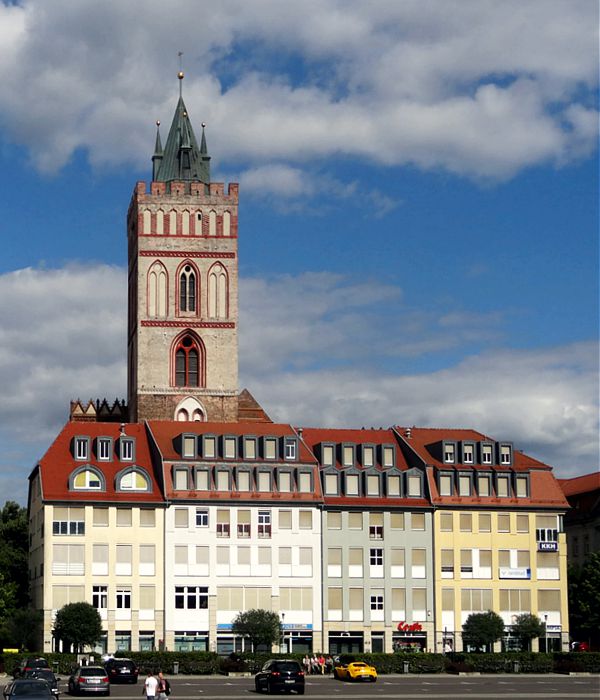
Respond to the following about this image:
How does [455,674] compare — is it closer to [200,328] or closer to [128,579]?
[128,579]

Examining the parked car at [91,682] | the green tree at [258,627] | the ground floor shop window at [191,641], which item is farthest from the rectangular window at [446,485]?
the parked car at [91,682]

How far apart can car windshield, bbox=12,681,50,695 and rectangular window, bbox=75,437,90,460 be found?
211 feet

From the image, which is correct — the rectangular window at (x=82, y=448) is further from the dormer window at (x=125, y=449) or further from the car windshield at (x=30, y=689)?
the car windshield at (x=30, y=689)

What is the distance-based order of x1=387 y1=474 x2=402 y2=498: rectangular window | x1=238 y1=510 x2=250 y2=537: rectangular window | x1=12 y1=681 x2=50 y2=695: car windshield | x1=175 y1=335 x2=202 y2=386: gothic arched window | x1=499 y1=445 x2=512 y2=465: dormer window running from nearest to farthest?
x1=12 y1=681 x2=50 y2=695: car windshield
x1=238 y1=510 x2=250 y2=537: rectangular window
x1=387 y1=474 x2=402 y2=498: rectangular window
x1=499 y1=445 x2=512 y2=465: dormer window
x1=175 y1=335 x2=202 y2=386: gothic arched window

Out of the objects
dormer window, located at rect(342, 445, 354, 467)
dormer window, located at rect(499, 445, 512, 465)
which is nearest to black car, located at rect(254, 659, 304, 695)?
dormer window, located at rect(342, 445, 354, 467)

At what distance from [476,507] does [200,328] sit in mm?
35213

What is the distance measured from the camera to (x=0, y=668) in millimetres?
98438

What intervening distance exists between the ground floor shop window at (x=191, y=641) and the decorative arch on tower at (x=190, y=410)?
91.4 ft

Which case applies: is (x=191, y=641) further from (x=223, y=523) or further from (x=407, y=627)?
(x=407, y=627)

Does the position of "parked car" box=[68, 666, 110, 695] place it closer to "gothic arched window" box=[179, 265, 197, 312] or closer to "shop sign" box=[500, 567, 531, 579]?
"shop sign" box=[500, 567, 531, 579]

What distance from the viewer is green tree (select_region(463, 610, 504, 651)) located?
391 ft

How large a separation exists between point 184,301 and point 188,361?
6.12m

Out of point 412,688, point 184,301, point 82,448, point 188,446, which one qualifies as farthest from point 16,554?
point 412,688

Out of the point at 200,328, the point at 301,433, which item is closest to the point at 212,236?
the point at 200,328
